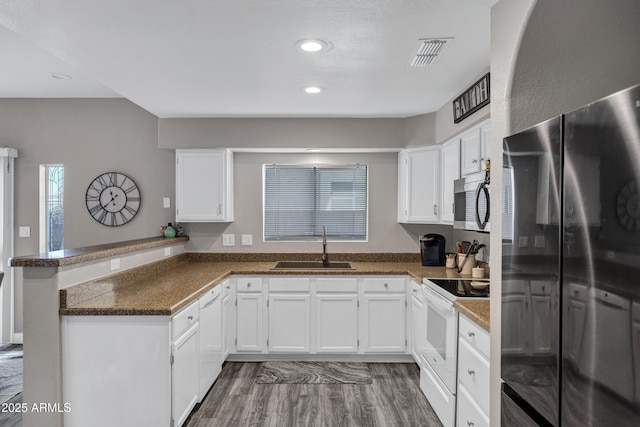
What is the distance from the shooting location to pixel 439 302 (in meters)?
2.57

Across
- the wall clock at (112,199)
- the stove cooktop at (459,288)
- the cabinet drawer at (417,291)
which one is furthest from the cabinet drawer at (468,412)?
the wall clock at (112,199)

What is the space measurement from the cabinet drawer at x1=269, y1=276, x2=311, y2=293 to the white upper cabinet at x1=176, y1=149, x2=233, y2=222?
0.90 m

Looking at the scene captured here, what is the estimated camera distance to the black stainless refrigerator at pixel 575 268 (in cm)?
82

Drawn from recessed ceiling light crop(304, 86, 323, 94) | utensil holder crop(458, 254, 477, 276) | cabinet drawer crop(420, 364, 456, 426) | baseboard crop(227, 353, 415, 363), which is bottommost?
baseboard crop(227, 353, 415, 363)

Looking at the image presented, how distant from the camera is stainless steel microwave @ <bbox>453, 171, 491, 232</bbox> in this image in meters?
2.54

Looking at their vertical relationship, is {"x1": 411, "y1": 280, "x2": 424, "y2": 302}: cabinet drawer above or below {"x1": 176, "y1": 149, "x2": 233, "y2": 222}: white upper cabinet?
below

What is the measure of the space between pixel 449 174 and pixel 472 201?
70 cm

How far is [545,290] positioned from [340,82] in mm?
2135

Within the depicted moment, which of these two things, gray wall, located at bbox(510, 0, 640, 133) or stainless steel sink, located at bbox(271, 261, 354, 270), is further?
stainless steel sink, located at bbox(271, 261, 354, 270)

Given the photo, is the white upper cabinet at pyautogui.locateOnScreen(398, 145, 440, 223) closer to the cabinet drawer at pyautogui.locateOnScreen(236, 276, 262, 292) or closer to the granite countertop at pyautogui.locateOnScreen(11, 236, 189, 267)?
the cabinet drawer at pyautogui.locateOnScreen(236, 276, 262, 292)

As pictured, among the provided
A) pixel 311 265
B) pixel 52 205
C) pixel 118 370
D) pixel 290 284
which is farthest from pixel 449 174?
pixel 52 205

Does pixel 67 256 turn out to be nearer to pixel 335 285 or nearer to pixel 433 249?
pixel 335 285

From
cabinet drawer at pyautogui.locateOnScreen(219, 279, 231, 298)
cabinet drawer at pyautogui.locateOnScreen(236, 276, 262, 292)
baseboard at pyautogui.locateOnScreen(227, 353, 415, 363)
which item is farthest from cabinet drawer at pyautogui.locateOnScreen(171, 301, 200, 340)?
baseboard at pyautogui.locateOnScreen(227, 353, 415, 363)

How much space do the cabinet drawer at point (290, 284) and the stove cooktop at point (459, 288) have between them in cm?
111
